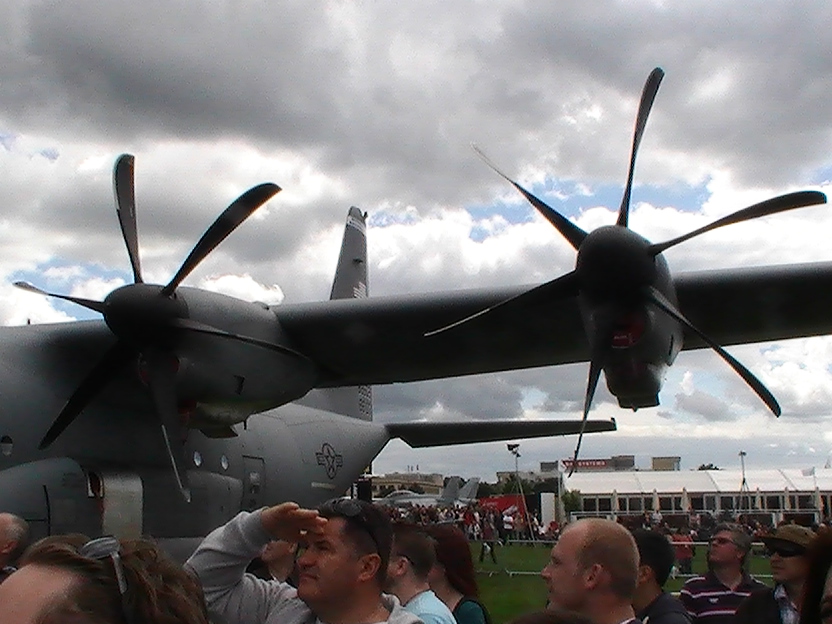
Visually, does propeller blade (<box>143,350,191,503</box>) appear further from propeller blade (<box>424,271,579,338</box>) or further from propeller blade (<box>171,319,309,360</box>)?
propeller blade (<box>424,271,579,338</box>)

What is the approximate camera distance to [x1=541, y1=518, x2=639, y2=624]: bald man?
125 inches

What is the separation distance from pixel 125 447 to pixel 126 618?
9.19 meters

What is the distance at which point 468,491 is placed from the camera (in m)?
54.5

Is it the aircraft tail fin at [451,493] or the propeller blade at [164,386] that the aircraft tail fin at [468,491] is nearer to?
the aircraft tail fin at [451,493]

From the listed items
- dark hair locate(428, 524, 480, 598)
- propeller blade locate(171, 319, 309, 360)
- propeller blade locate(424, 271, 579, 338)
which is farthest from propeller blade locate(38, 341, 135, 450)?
dark hair locate(428, 524, 480, 598)

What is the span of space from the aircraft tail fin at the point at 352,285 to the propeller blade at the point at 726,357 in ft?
25.4

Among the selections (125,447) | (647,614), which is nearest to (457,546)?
(647,614)

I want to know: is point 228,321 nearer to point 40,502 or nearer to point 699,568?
point 40,502

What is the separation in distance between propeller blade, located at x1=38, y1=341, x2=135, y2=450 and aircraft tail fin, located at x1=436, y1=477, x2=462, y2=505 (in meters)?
43.8

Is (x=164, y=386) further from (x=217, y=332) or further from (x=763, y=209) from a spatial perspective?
(x=763, y=209)

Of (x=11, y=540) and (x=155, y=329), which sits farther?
(x=155, y=329)

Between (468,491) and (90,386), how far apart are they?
46794mm

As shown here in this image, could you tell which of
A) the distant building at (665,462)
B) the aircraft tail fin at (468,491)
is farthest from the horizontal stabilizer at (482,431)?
the distant building at (665,462)

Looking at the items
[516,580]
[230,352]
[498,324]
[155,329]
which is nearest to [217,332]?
[230,352]
